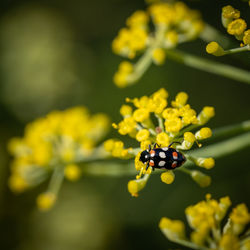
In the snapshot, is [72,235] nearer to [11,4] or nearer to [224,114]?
[224,114]

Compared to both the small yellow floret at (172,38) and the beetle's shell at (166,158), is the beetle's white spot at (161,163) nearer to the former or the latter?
the beetle's shell at (166,158)

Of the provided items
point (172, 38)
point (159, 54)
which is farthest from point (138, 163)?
point (172, 38)

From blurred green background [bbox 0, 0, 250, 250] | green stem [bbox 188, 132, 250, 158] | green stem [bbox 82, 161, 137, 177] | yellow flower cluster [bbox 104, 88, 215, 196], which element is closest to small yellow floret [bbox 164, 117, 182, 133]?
yellow flower cluster [bbox 104, 88, 215, 196]

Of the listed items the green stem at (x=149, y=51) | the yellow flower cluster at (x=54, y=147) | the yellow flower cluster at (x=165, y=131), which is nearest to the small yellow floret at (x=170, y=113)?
the yellow flower cluster at (x=165, y=131)

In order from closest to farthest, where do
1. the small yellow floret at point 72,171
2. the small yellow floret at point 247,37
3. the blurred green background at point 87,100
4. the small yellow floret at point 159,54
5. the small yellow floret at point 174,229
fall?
the small yellow floret at point 247,37 < the small yellow floret at point 174,229 < the small yellow floret at point 159,54 < the small yellow floret at point 72,171 < the blurred green background at point 87,100

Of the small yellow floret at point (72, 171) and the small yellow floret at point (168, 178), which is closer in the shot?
the small yellow floret at point (168, 178)

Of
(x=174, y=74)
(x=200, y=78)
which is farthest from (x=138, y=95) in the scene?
(x=200, y=78)

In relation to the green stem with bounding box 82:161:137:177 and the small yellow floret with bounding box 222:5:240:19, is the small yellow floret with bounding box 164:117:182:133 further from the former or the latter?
the green stem with bounding box 82:161:137:177
